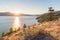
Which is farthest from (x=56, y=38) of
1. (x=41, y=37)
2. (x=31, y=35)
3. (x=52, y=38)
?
(x=31, y=35)

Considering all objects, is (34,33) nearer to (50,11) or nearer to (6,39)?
(6,39)

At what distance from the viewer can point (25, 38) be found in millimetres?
7375

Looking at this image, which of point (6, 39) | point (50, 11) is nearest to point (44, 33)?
point (6, 39)

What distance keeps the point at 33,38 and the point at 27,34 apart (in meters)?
0.44

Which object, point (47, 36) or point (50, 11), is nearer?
point (47, 36)

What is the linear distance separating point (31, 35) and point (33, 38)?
0.80 ft

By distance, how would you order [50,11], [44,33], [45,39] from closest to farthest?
[45,39] < [44,33] < [50,11]

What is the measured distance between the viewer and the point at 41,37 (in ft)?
24.6

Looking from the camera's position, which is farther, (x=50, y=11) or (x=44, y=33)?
(x=50, y=11)

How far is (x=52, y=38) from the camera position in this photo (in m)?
7.45

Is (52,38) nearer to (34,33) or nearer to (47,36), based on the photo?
(47,36)

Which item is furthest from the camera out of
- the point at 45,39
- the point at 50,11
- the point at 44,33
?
the point at 50,11

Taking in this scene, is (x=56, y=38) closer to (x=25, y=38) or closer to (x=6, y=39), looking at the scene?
(x=25, y=38)

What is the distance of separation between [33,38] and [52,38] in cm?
94
